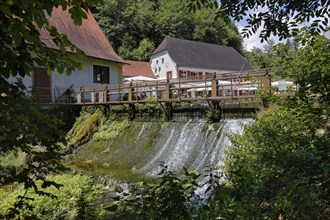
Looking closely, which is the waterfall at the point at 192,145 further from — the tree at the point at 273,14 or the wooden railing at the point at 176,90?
the tree at the point at 273,14

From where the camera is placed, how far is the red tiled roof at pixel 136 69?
34031mm

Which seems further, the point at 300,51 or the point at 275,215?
the point at 300,51

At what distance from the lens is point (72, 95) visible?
1859 cm

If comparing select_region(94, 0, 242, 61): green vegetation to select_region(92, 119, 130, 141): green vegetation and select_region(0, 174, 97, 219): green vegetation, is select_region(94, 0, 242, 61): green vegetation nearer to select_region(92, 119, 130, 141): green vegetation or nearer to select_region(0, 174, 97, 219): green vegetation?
select_region(92, 119, 130, 141): green vegetation

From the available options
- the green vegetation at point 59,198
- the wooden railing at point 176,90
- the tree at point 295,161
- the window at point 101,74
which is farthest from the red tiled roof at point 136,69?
the tree at point 295,161

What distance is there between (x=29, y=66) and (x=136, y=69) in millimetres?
34015

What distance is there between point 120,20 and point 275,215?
156 ft

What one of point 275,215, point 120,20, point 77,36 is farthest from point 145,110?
point 120,20

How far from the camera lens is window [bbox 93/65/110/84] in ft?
69.5

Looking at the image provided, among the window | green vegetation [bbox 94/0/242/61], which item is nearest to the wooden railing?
the window

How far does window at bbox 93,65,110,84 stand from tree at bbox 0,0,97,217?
18712 mm

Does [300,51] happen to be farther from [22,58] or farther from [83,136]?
[83,136]

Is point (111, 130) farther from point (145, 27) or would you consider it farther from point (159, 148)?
point (145, 27)

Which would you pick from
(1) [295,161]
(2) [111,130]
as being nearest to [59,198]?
(1) [295,161]
